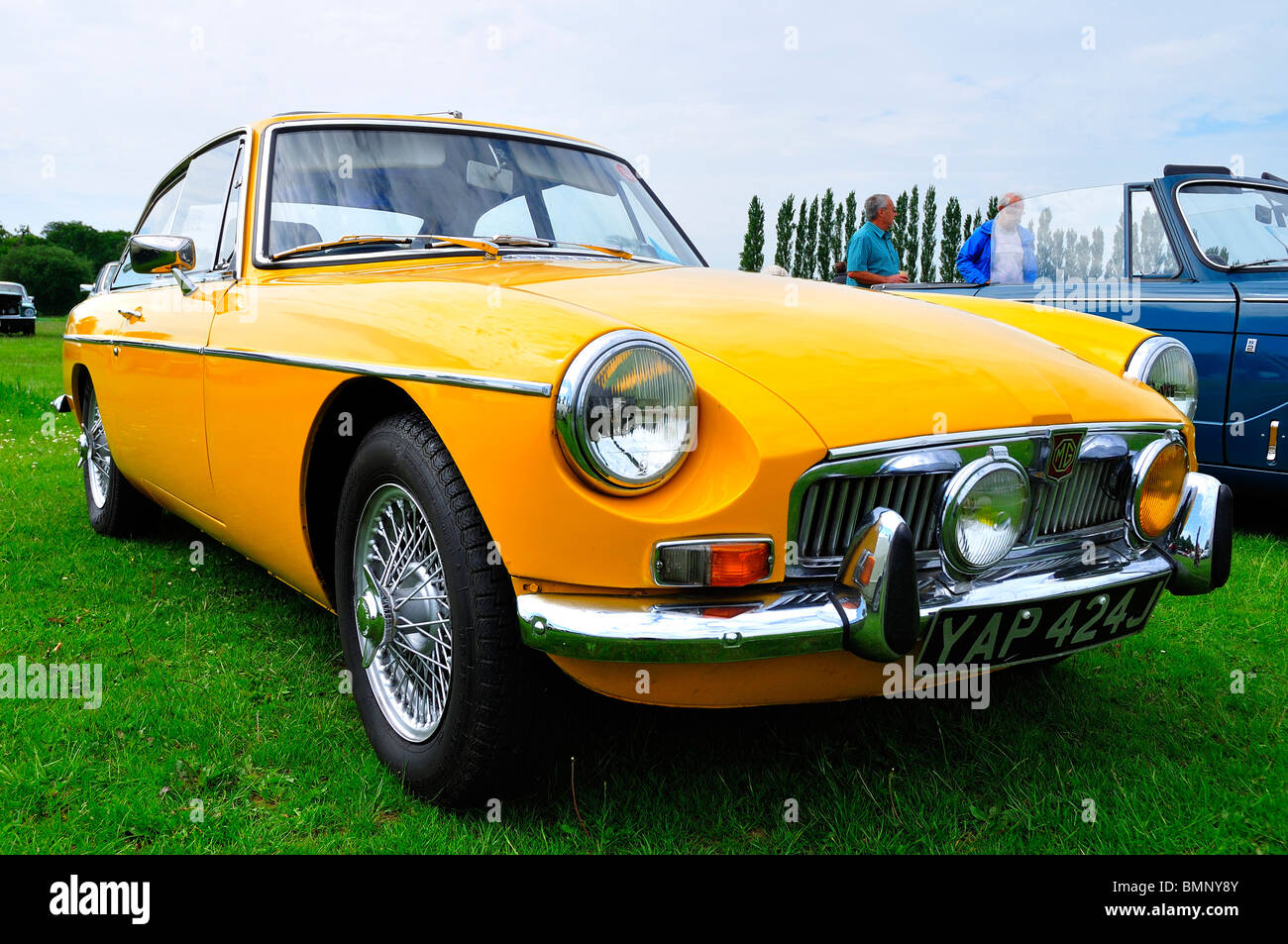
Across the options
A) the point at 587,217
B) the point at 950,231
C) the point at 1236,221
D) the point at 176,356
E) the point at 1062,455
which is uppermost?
the point at 950,231

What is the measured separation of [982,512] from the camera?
1.93m

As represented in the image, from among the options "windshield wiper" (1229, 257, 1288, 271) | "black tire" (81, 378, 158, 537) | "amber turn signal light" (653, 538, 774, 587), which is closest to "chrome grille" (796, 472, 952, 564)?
"amber turn signal light" (653, 538, 774, 587)

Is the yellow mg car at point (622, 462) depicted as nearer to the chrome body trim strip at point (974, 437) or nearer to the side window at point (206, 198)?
the chrome body trim strip at point (974, 437)

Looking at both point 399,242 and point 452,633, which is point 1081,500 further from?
point 399,242

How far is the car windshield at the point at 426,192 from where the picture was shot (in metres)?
2.95

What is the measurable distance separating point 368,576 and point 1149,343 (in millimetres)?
2122

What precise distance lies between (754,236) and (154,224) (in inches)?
1261

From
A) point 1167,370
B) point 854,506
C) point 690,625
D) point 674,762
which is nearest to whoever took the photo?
point 690,625

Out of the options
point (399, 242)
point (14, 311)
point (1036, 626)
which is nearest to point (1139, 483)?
point (1036, 626)

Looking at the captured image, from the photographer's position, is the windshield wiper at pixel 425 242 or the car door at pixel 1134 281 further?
the car door at pixel 1134 281

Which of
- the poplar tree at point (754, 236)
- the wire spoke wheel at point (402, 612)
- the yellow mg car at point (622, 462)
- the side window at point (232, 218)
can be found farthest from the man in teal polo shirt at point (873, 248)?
the poplar tree at point (754, 236)

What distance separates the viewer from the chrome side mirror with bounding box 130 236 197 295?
313 centimetres

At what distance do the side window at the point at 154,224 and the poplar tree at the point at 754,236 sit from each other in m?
30.8
